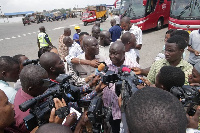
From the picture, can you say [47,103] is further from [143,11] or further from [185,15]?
[143,11]

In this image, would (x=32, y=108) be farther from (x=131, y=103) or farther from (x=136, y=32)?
(x=136, y=32)

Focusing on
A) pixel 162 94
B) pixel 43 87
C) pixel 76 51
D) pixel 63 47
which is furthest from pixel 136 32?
pixel 162 94

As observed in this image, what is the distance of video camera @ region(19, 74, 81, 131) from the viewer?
1.21 meters

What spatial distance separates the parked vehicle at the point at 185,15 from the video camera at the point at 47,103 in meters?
8.25

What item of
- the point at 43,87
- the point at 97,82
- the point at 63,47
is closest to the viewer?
the point at 43,87

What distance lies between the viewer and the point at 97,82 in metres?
1.91

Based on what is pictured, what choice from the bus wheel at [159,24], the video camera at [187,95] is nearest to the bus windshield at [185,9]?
the bus wheel at [159,24]

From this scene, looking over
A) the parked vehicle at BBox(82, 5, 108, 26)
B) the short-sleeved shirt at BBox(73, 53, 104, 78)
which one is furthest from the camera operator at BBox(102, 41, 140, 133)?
the parked vehicle at BBox(82, 5, 108, 26)

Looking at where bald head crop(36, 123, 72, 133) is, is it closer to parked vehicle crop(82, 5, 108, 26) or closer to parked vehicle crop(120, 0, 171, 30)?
parked vehicle crop(120, 0, 171, 30)

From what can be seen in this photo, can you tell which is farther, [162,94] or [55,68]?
[55,68]

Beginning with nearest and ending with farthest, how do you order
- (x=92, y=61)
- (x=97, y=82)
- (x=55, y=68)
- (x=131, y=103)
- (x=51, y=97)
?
(x=131, y=103)
(x=51, y=97)
(x=97, y=82)
(x=55, y=68)
(x=92, y=61)

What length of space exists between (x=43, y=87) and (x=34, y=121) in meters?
0.54

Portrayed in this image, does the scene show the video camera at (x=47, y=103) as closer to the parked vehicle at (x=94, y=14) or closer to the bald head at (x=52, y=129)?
the bald head at (x=52, y=129)

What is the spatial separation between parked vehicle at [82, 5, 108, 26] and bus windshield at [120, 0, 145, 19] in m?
9.52
